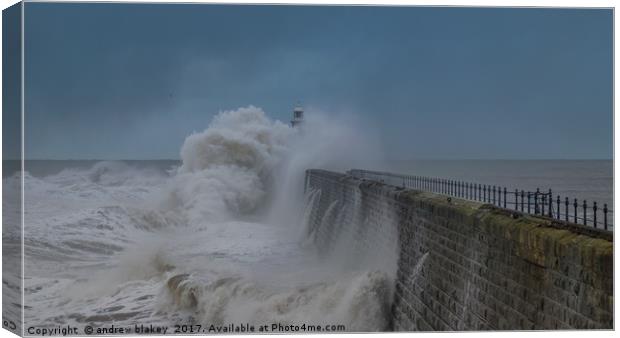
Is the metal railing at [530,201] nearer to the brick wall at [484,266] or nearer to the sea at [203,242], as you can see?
the brick wall at [484,266]

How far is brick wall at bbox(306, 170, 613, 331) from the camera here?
5.85 meters

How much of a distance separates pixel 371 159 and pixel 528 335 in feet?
63.4

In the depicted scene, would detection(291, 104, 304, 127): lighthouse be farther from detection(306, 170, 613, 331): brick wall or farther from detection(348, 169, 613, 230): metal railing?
detection(306, 170, 613, 331): brick wall

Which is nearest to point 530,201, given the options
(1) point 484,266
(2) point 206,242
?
(2) point 206,242

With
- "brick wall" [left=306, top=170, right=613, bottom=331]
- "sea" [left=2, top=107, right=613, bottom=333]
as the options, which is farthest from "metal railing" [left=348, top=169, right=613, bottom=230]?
"sea" [left=2, top=107, right=613, bottom=333]

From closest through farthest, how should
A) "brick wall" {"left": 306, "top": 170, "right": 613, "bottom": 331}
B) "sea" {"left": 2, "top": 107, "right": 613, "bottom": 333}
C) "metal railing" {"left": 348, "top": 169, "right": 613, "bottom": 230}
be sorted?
"brick wall" {"left": 306, "top": 170, "right": 613, "bottom": 331} < "metal railing" {"left": 348, "top": 169, "right": 613, "bottom": 230} < "sea" {"left": 2, "top": 107, "right": 613, "bottom": 333}

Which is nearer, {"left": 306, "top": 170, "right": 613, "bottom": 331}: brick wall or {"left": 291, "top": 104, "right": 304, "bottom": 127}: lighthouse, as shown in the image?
{"left": 306, "top": 170, "right": 613, "bottom": 331}: brick wall

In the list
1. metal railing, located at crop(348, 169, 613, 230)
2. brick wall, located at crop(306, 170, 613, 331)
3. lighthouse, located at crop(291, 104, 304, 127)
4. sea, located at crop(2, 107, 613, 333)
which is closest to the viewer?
brick wall, located at crop(306, 170, 613, 331)

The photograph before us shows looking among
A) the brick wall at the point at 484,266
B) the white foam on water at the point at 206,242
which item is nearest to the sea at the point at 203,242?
the white foam on water at the point at 206,242

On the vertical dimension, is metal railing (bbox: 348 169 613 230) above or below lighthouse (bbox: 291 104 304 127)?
below

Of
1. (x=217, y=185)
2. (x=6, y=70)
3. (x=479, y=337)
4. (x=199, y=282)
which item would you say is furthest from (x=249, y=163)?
(x=479, y=337)

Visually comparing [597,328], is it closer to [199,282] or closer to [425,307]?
[425,307]

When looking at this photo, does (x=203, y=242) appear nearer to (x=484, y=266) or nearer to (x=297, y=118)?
(x=297, y=118)

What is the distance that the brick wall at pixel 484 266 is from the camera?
585 cm
